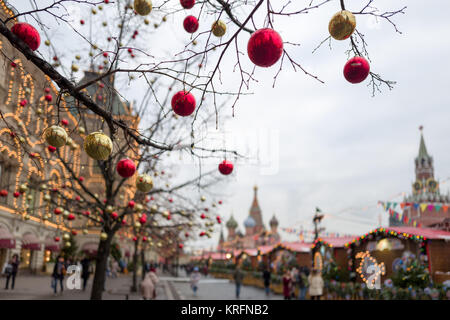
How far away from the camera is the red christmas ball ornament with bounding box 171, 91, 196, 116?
9.67 feet

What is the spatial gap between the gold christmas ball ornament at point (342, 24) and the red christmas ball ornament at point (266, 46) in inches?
19.2

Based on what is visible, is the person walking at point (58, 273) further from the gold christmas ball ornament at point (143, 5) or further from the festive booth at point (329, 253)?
the gold christmas ball ornament at point (143, 5)

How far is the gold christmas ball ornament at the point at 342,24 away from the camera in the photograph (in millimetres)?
2516

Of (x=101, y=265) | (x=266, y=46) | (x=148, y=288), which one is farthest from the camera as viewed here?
(x=148, y=288)

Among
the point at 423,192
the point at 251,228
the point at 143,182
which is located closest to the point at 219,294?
the point at 143,182

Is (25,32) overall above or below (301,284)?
above

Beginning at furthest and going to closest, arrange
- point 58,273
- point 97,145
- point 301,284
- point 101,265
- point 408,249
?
point 301,284
point 408,249
point 58,273
point 101,265
point 97,145

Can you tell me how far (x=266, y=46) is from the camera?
2271 millimetres

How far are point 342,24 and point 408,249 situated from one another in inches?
716

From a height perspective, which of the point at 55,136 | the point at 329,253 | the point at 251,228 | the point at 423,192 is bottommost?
the point at 329,253

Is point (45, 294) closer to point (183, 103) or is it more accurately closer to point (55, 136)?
point (55, 136)

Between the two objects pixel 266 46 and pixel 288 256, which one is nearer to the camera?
pixel 266 46
